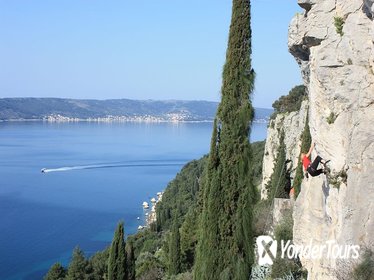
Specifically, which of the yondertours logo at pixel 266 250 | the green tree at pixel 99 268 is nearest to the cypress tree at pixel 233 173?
the yondertours logo at pixel 266 250

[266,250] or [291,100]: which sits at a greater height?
[291,100]

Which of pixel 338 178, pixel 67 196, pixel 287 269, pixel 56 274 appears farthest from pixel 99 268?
pixel 67 196

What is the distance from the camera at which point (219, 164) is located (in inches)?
339

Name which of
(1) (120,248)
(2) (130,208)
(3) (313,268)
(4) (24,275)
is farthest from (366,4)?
(2) (130,208)

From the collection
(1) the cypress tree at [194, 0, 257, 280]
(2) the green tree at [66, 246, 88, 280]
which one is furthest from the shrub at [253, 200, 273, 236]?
(2) the green tree at [66, 246, 88, 280]

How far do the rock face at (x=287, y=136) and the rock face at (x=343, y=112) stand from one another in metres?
12.0

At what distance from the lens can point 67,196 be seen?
62031 millimetres

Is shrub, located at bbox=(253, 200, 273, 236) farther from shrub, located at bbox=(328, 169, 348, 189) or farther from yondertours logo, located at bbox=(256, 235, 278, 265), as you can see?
shrub, located at bbox=(328, 169, 348, 189)

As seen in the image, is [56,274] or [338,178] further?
[56,274]

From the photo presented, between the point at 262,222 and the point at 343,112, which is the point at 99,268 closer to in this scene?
the point at 262,222

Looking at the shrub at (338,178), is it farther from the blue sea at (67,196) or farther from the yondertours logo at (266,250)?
the blue sea at (67,196)

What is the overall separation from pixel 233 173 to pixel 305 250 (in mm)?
3713

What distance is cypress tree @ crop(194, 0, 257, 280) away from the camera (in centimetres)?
823

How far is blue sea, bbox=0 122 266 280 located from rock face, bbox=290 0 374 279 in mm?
8317
